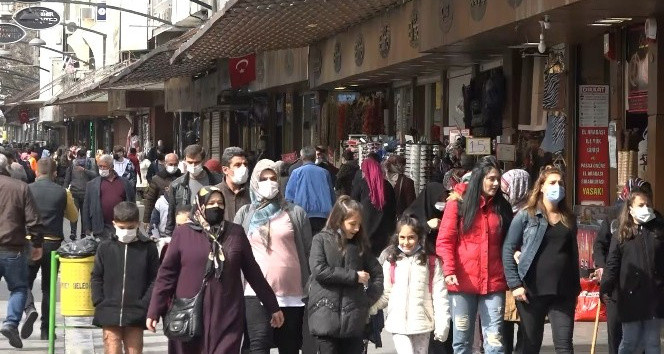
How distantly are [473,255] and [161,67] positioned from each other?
68.7 ft

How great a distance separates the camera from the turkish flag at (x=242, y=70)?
93.5 ft

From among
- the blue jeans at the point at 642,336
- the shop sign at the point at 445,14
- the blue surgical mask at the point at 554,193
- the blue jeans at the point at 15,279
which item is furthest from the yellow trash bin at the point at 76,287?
the shop sign at the point at 445,14

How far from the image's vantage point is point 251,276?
845 cm

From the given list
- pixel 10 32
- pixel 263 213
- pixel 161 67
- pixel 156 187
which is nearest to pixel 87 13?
pixel 10 32

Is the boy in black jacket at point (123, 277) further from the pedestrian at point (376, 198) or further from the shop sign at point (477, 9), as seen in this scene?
the shop sign at point (477, 9)

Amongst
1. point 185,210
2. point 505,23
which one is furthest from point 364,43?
point 185,210

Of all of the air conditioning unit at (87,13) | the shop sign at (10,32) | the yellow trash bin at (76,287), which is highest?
the air conditioning unit at (87,13)

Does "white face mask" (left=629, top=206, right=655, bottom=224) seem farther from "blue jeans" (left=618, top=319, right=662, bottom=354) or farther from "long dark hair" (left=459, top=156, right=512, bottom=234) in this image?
"long dark hair" (left=459, top=156, right=512, bottom=234)

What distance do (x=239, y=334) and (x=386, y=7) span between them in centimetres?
1093

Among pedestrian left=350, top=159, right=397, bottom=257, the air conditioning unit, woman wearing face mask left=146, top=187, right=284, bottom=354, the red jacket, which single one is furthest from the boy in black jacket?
the air conditioning unit

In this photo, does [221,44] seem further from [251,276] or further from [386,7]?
[251,276]

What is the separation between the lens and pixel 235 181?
1062 centimetres

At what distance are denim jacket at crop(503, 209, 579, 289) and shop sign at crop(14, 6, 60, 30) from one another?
126ft

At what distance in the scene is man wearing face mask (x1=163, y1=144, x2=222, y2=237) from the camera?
41.5 ft
